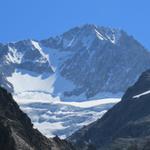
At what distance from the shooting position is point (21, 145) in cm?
13288

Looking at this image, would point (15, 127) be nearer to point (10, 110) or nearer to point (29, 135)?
point (29, 135)

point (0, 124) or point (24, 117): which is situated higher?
point (24, 117)

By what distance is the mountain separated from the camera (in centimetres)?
13684

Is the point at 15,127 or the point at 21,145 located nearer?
the point at 21,145

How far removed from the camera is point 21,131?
150500mm

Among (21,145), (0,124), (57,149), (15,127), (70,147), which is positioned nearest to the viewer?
(0,124)

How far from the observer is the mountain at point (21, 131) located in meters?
137

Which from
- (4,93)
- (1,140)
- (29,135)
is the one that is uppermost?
(4,93)

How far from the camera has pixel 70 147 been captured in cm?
17538

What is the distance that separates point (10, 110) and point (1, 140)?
5785cm

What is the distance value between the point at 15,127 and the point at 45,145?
329 inches

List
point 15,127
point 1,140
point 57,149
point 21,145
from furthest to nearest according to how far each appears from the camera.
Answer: point 57,149
point 15,127
point 21,145
point 1,140

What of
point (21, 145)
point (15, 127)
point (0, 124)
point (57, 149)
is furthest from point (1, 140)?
point (57, 149)

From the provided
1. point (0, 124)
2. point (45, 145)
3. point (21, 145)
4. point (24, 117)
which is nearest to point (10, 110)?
point (24, 117)
